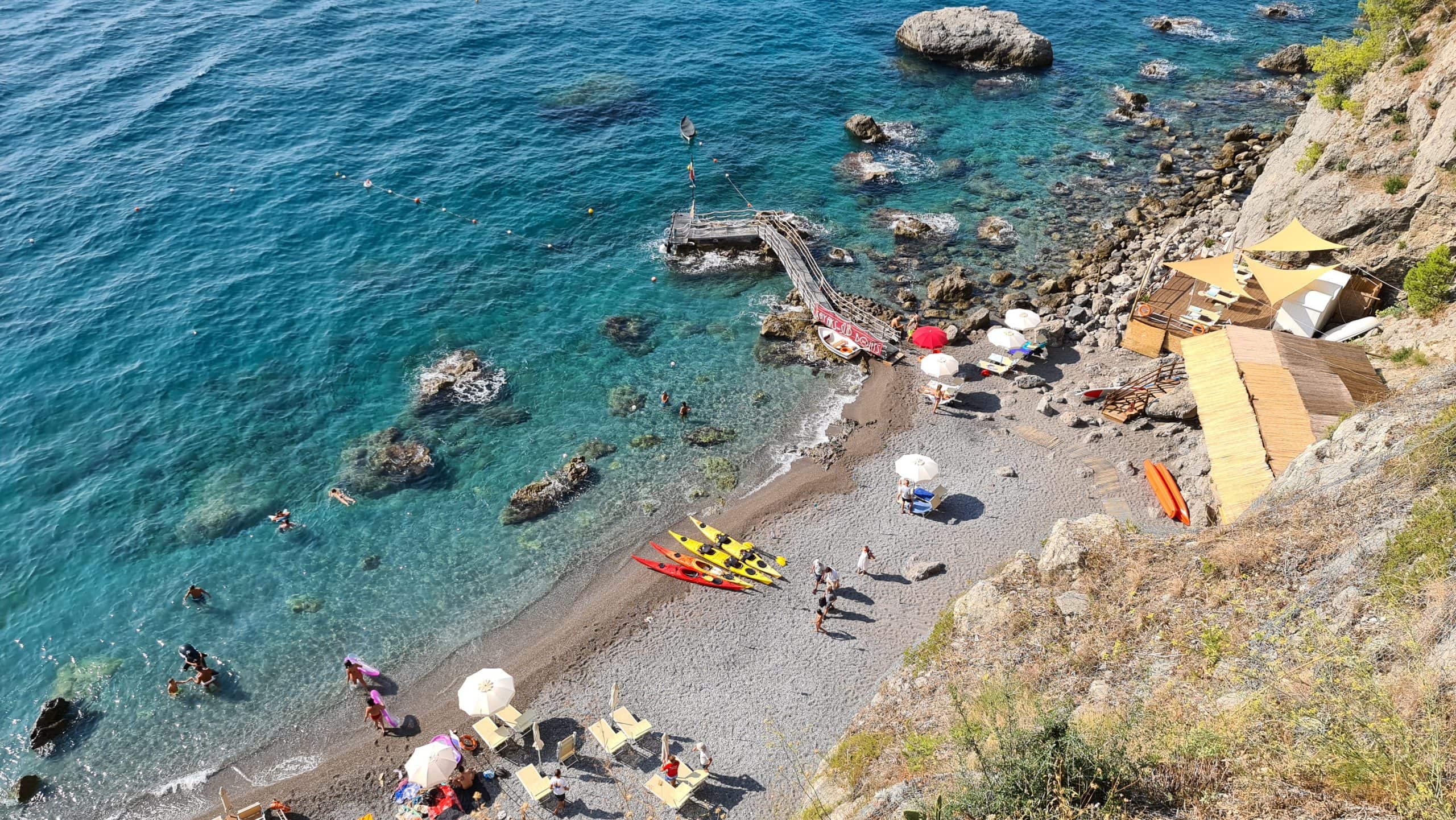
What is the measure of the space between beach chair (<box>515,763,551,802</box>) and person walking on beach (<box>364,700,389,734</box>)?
5.67 m

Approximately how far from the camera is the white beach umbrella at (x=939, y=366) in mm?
36375

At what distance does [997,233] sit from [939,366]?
1601cm

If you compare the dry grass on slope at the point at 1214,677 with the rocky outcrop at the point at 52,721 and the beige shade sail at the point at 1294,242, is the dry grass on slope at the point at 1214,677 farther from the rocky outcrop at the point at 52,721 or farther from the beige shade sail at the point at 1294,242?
the rocky outcrop at the point at 52,721

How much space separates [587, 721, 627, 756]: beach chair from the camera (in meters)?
24.5

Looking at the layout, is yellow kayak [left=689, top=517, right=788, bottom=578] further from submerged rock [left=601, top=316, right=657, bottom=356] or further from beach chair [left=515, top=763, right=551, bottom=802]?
submerged rock [left=601, top=316, right=657, bottom=356]

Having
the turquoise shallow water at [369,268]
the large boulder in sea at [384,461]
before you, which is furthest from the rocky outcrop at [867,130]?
the large boulder in sea at [384,461]

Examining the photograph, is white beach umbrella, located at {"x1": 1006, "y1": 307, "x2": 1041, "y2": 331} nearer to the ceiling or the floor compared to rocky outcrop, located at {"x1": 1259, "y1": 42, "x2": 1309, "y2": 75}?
nearer to the floor

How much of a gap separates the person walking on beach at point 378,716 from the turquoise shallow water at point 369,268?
2180 millimetres

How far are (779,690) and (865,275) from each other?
26.9m

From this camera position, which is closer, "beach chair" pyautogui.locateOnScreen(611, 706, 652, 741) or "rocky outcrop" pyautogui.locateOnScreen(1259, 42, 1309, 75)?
"beach chair" pyautogui.locateOnScreen(611, 706, 652, 741)

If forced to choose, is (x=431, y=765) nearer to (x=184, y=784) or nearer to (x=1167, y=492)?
(x=184, y=784)

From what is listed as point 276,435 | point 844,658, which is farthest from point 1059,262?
point 276,435

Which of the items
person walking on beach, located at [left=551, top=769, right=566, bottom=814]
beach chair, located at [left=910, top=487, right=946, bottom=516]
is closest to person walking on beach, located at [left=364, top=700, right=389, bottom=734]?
person walking on beach, located at [left=551, top=769, right=566, bottom=814]

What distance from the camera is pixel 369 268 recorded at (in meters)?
47.6
